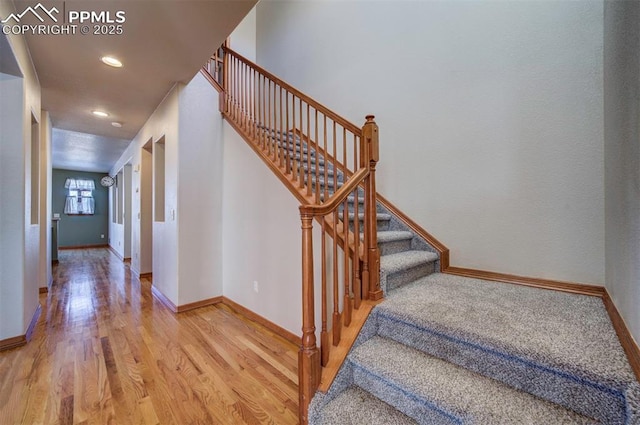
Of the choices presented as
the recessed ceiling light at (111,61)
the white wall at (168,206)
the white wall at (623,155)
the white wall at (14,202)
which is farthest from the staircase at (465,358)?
the white wall at (14,202)

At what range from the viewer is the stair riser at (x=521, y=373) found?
3.25 feet

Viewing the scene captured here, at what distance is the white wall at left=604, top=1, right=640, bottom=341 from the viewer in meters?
1.06

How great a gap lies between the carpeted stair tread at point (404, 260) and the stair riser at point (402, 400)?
26.5 inches

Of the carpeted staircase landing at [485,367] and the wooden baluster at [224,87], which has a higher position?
the wooden baluster at [224,87]

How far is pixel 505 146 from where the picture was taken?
6.99 feet

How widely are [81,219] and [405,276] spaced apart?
35.5 ft

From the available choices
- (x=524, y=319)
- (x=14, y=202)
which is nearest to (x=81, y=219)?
(x=14, y=202)

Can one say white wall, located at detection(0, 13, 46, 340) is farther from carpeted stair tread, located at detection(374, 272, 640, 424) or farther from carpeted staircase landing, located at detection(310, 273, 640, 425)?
carpeted stair tread, located at detection(374, 272, 640, 424)

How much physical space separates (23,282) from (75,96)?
219 centimetres

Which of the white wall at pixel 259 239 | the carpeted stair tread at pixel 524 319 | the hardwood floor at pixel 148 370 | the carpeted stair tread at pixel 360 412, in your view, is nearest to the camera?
the carpeted stair tread at pixel 524 319

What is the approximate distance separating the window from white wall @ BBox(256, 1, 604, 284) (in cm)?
988

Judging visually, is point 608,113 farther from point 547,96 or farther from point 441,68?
point 441,68

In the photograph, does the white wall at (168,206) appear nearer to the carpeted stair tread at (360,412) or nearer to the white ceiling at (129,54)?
the white ceiling at (129,54)

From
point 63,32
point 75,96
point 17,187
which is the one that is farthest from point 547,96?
point 75,96
